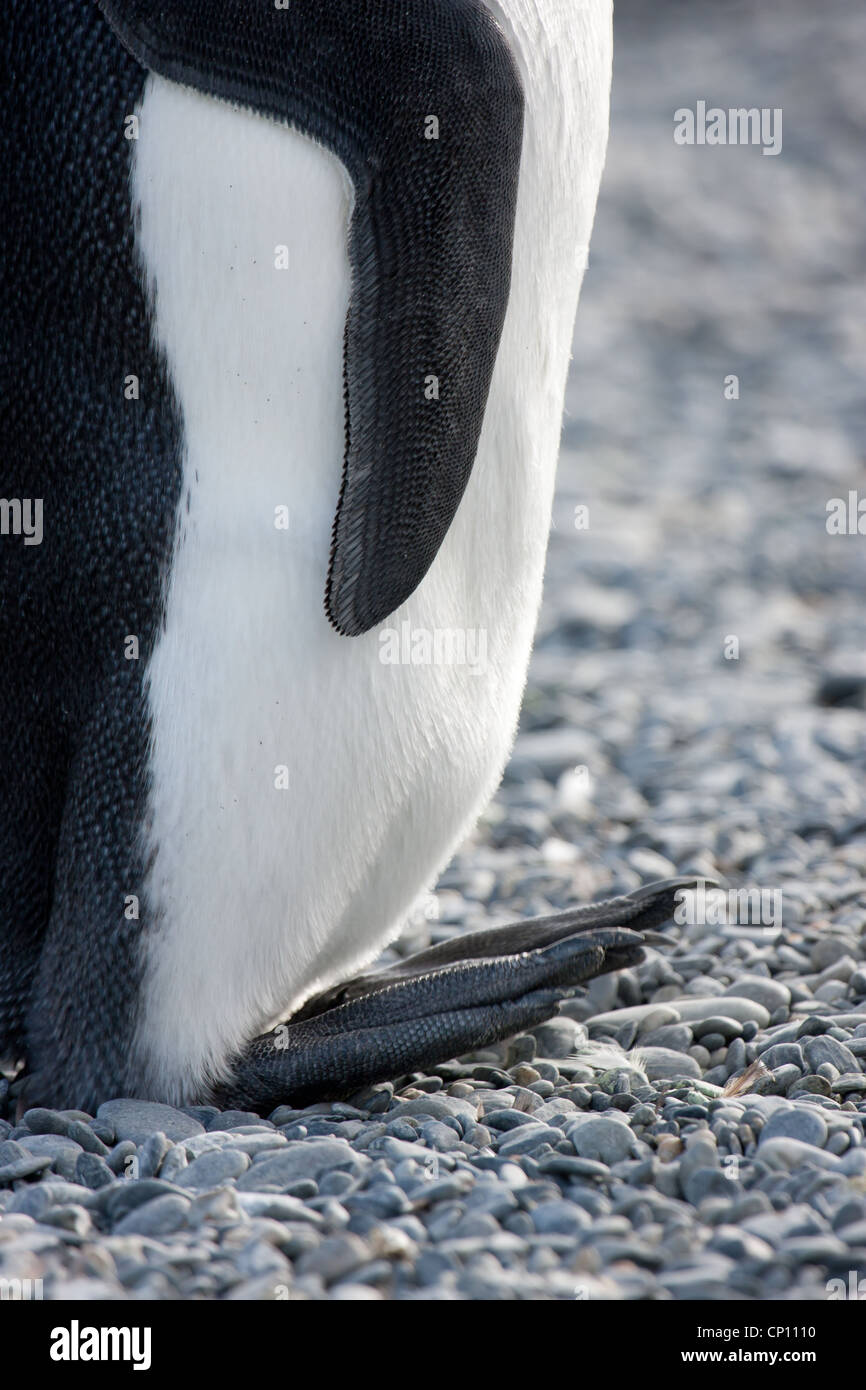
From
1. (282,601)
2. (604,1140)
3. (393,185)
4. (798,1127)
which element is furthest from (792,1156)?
(393,185)

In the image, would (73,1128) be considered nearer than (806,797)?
Yes

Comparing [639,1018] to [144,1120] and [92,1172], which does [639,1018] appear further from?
[92,1172]

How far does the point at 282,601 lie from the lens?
75.9 inches

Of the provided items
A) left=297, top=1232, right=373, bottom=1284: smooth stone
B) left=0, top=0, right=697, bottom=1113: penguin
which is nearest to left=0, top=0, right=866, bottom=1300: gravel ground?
left=297, top=1232, right=373, bottom=1284: smooth stone

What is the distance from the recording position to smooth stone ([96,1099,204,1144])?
188cm

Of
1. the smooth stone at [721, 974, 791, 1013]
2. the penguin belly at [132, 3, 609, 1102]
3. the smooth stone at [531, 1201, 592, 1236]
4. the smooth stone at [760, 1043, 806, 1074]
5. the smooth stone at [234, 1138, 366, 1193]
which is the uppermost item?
the penguin belly at [132, 3, 609, 1102]

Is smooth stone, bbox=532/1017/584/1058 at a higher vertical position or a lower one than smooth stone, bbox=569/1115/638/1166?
higher

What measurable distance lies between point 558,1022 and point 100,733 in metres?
0.76

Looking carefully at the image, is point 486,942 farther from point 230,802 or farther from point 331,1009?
point 230,802

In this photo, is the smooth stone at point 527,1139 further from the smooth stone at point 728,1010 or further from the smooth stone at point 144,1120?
the smooth stone at point 728,1010

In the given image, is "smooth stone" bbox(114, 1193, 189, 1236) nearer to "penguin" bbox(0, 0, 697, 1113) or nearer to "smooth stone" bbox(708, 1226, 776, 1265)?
"penguin" bbox(0, 0, 697, 1113)

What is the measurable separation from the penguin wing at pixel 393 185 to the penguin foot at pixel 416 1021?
0.51 metres

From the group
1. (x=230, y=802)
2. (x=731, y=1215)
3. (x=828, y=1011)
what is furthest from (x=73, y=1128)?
(x=828, y=1011)

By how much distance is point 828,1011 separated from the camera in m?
2.32
